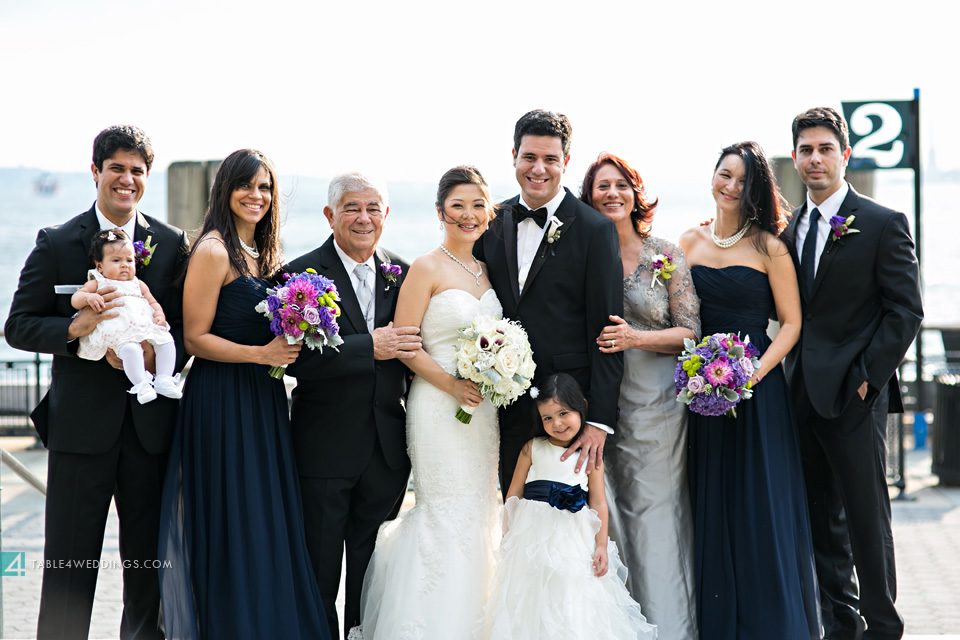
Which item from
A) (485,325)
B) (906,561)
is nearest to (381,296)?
(485,325)

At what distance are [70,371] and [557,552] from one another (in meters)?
2.55

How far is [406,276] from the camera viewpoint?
4484mm

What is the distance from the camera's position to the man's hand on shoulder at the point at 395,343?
14.1 feet

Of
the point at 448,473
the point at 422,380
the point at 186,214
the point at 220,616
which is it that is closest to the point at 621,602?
the point at 448,473

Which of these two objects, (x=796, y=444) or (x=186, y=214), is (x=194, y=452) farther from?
(x=186, y=214)

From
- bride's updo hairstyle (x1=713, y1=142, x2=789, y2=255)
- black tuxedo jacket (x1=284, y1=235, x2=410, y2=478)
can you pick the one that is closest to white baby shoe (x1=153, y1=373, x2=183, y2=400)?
black tuxedo jacket (x1=284, y1=235, x2=410, y2=478)

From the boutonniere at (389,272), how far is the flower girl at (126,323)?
1.11 m

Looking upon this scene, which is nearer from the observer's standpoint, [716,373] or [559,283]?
[716,373]

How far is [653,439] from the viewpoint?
15.4 feet

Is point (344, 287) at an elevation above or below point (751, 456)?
above

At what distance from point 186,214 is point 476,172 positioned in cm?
600

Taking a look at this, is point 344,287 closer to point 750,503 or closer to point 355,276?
point 355,276

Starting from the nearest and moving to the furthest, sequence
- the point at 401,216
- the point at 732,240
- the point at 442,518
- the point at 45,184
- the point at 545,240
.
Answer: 1. the point at 442,518
2. the point at 545,240
3. the point at 732,240
4. the point at 401,216
5. the point at 45,184

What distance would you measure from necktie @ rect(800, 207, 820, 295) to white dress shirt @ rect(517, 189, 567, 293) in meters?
1.39
